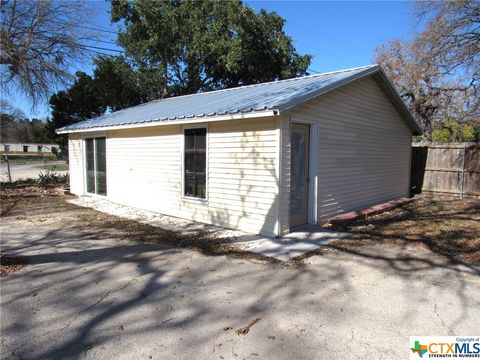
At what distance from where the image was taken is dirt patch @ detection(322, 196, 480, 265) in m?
6.19

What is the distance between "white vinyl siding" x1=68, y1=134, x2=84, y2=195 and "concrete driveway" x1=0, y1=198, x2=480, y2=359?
24.7ft

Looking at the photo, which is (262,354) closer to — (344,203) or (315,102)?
(315,102)

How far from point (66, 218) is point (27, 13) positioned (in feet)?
22.2

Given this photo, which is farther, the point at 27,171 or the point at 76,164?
the point at 27,171

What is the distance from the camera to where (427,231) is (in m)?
7.39

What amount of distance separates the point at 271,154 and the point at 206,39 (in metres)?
13.0

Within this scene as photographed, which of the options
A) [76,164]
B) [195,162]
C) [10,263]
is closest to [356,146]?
[195,162]

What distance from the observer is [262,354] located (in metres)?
3.08

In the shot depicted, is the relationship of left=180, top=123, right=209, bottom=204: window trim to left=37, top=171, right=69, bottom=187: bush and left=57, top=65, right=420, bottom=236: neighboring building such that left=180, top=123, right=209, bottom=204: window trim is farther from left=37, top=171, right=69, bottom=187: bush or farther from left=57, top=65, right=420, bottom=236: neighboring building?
left=37, top=171, right=69, bottom=187: bush

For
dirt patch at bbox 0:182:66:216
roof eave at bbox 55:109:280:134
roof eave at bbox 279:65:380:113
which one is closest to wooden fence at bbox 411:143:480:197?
roof eave at bbox 279:65:380:113

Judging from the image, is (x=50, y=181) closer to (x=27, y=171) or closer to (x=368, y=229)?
(x=27, y=171)

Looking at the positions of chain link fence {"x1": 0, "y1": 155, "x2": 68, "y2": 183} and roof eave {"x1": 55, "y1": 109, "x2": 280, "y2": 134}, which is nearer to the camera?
roof eave {"x1": 55, "y1": 109, "x2": 280, "y2": 134}

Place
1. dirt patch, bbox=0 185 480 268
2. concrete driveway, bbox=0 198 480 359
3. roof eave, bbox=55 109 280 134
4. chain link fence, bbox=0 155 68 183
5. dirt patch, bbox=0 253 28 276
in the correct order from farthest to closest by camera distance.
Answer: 1. chain link fence, bbox=0 155 68 183
2. roof eave, bbox=55 109 280 134
3. dirt patch, bbox=0 185 480 268
4. dirt patch, bbox=0 253 28 276
5. concrete driveway, bbox=0 198 480 359

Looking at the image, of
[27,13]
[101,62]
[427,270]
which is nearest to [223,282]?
[427,270]
